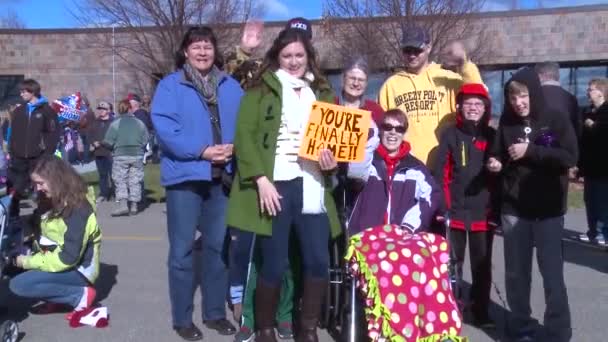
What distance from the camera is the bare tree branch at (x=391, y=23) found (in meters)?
18.5

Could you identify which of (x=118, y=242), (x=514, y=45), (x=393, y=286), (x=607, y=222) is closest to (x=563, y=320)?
(x=393, y=286)

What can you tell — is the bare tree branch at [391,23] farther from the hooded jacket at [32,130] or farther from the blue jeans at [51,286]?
the blue jeans at [51,286]

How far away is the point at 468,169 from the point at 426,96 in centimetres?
65

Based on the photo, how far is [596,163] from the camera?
9.90 meters

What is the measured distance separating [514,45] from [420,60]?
20450 mm

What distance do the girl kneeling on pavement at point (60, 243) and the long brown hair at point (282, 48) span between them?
192 cm

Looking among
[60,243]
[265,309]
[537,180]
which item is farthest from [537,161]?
[60,243]

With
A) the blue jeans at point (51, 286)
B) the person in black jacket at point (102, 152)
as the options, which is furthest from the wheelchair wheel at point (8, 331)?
the person in black jacket at point (102, 152)

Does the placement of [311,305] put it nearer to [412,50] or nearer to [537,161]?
[537,161]

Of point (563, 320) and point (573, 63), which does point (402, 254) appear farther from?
point (573, 63)

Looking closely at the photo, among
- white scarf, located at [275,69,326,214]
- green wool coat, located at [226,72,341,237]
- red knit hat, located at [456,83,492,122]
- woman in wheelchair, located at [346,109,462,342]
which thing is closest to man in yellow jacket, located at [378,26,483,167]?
red knit hat, located at [456,83,492,122]

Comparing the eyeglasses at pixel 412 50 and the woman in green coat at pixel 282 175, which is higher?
the eyeglasses at pixel 412 50

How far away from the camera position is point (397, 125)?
18.7ft

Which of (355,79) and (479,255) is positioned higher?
(355,79)
